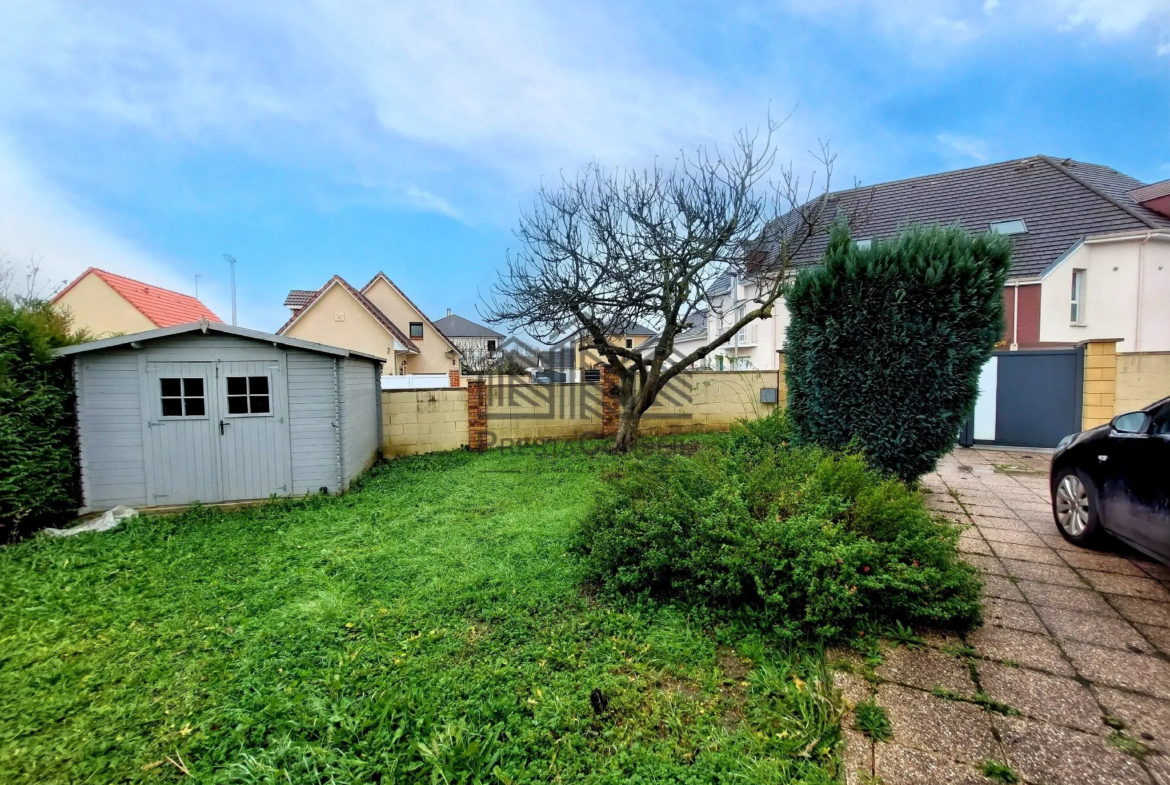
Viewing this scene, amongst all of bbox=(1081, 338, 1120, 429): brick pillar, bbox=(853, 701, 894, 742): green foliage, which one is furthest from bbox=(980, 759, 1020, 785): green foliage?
bbox=(1081, 338, 1120, 429): brick pillar

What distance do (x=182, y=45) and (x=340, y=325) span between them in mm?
15210

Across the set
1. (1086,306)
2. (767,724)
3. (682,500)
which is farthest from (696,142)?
(1086,306)

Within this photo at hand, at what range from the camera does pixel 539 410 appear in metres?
10.1

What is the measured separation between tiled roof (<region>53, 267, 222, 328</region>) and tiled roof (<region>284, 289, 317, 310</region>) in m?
5.20

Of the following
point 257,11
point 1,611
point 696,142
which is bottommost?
point 1,611

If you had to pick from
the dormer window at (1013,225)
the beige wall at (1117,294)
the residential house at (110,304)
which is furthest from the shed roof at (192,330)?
the beige wall at (1117,294)

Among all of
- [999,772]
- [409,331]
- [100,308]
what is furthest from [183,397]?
[409,331]

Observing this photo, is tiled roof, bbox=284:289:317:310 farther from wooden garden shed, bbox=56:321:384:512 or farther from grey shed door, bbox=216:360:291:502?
grey shed door, bbox=216:360:291:502

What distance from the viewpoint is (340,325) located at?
1970 centimetres

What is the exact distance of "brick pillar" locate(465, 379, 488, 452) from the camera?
942 cm

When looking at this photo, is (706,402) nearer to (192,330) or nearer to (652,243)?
(652,243)

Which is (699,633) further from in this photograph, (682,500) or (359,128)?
(359,128)

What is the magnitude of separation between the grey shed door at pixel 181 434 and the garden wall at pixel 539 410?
3.37 meters

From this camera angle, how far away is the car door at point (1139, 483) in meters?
2.69
